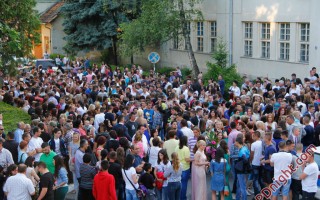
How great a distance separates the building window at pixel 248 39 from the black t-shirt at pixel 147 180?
22.0m

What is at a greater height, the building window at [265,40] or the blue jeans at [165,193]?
the building window at [265,40]

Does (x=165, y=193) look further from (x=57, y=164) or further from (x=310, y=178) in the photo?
(x=310, y=178)

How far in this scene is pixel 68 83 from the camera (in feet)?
87.6

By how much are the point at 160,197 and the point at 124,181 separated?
3.19 feet

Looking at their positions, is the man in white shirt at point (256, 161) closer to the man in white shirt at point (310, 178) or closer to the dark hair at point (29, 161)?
the man in white shirt at point (310, 178)

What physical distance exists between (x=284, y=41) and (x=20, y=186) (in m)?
21.4

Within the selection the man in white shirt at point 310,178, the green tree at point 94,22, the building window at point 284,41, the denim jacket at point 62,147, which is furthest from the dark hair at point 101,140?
the green tree at point 94,22

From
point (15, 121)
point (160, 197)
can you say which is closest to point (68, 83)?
point (15, 121)

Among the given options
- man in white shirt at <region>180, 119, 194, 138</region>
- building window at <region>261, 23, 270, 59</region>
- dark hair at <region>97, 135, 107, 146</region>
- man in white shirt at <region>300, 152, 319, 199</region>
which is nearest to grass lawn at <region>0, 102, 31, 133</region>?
dark hair at <region>97, 135, 107, 146</region>

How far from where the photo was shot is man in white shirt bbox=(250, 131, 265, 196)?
14492mm

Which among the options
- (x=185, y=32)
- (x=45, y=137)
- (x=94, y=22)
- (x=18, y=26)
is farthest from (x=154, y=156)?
(x=94, y=22)

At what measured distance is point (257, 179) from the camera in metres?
14.7

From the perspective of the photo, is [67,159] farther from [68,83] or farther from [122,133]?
[68,83]

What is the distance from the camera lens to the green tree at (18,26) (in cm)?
2195
